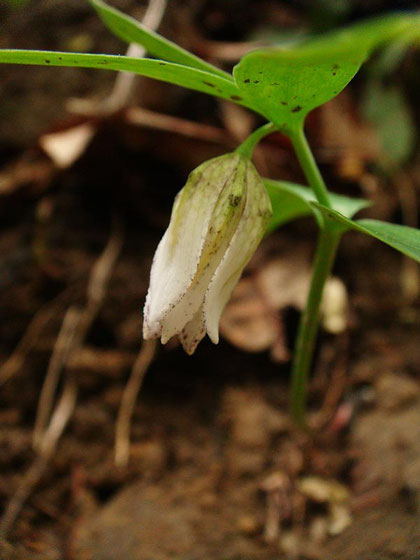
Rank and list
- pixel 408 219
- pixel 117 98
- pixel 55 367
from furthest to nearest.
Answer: pixel 408 219
pixel 117 98
pixel 55 367

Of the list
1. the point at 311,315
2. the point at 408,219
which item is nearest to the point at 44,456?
the point at 311,315

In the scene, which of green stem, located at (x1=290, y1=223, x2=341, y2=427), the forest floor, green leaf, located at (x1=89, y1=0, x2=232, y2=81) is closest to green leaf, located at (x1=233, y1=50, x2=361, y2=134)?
green leaf, located at (x1=89, y1=0, x2=232, y2=81)

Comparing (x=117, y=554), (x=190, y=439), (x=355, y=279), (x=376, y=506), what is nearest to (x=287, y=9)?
(x=355, y=279)

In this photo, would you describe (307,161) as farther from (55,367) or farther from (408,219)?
(408,219)

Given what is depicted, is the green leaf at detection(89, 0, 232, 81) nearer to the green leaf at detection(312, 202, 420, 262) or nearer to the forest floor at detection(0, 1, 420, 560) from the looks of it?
the green leaf at detection(312, 202, 420, 262)

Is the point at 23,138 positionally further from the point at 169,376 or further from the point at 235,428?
the point at 235,428

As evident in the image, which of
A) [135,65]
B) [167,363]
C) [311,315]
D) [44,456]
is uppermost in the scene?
[135,65]

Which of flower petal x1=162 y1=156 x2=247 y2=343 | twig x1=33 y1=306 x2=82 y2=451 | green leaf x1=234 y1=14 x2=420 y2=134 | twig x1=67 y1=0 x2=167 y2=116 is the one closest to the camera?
green leaf x1=234 y1=14 x2=420 y2=134

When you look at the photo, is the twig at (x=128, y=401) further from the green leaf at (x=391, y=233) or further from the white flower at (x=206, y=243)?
the green leaf at (x=391, y=233)
